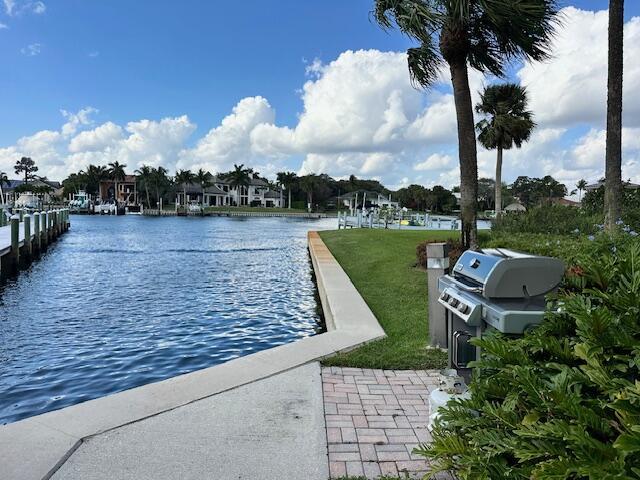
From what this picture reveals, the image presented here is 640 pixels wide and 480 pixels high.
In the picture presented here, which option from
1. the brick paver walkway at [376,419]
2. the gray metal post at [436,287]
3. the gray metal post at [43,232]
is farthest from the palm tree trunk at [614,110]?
the gray metal post at [43,232]

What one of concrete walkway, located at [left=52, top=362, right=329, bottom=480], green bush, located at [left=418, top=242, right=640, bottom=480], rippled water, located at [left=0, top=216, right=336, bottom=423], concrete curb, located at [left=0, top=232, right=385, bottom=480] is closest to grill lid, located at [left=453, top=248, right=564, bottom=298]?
A: green bush, located at [left=418, top=242, right=640, bottom=480]

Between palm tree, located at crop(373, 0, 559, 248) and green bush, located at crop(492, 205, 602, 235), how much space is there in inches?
163

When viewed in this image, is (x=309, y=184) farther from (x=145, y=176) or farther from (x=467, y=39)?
(x=467, y=39)

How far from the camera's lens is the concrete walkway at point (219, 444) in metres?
3.36

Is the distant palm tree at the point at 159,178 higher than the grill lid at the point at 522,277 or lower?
higher

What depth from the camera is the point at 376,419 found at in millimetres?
4242

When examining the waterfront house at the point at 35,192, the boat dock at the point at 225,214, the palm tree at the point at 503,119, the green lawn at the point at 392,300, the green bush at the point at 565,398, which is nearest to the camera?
the green bush at the point at 565,398

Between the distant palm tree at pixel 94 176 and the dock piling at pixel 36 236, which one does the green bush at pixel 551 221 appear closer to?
the dock piling at pixel 36 236

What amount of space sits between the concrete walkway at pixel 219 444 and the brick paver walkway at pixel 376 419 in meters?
0.14

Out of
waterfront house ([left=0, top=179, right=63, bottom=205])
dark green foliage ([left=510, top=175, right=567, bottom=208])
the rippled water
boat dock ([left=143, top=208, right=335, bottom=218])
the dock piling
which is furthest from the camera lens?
dark green foliage ([left=510, top=175, right=567, bottom=208])

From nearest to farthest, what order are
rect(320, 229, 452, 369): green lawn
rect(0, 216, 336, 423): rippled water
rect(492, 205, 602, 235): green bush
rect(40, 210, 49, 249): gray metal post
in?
rect(320, 229, 452, 369): green lawn → rect(0, 216, 336, 423): rippled water → rect(492, 205, 602, 235): green bush → rect(40, 210, 49, 249): gray metal post

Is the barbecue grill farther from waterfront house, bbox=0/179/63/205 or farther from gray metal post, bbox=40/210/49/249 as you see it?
waterfront house, bbox=0/179/63/205

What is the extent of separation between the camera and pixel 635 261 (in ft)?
8.40

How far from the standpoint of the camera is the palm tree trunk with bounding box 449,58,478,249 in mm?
10766
